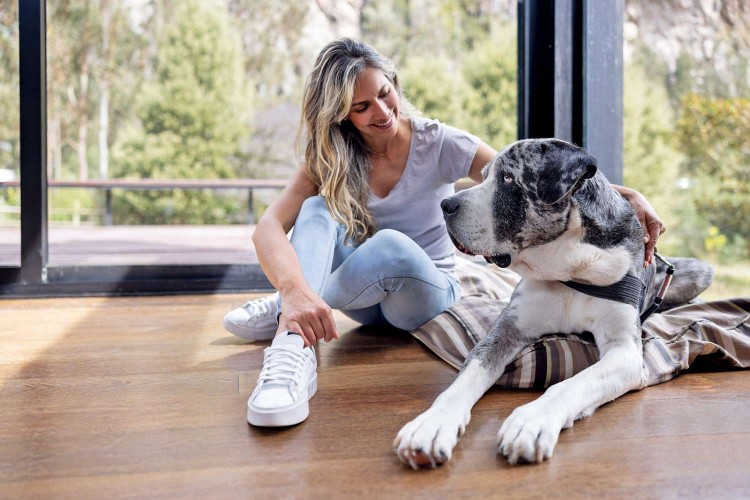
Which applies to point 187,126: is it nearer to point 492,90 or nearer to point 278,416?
point 492,90

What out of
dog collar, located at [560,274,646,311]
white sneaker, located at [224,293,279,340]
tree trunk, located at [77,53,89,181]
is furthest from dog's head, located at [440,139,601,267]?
tree trunk, located at [77,53,89,181]

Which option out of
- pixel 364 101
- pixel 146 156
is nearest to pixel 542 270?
pixel 364 101

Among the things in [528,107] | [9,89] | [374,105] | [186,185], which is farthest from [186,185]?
[374,105]

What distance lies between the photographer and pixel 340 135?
2.05 m

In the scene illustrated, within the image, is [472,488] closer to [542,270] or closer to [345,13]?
[542,270]

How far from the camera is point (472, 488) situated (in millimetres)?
1105

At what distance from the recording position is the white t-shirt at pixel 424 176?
210 cm

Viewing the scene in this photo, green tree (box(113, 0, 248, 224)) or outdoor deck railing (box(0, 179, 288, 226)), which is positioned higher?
green tree (box(113, 0, 248, 224))

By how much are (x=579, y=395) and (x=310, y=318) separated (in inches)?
24.6

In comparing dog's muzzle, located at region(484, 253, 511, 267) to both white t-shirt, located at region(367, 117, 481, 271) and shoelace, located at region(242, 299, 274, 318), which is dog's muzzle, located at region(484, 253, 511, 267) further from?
shoelace, located at region(242, 299, 274, 318)

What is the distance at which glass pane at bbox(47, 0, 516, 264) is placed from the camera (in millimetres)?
4539

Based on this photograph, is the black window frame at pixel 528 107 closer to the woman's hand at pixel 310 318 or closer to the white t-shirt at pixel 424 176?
the white t-shirt at pixel 424 176

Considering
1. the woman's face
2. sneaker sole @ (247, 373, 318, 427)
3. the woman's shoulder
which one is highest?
the woman's face

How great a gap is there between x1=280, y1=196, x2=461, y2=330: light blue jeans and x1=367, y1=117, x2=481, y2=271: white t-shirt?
160 mm
